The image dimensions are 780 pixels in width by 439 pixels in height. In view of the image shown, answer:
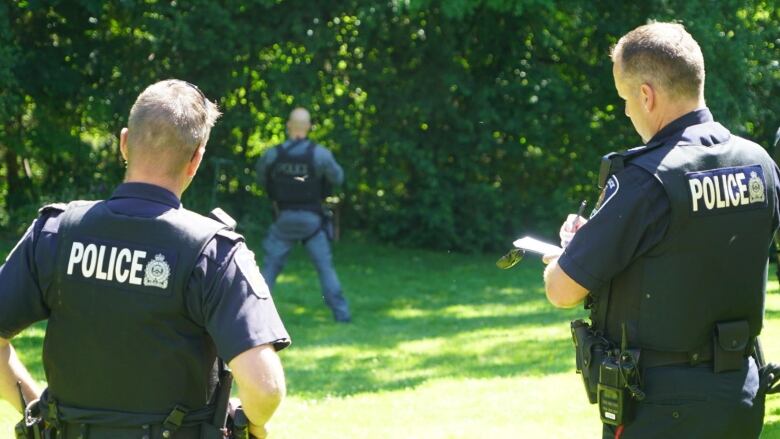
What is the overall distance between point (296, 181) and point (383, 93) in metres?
6.78

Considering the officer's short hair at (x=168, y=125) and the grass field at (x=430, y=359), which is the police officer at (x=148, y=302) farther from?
the grass field at (x=430, y=359)

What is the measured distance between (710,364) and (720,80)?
42.6 ft

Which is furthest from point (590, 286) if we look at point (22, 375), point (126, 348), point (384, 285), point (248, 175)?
point (248, 175)

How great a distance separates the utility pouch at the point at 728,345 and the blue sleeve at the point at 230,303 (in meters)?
1.40

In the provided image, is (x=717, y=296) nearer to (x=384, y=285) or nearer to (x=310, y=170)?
(x=310, y=170)

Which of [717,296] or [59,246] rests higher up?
[59,246]

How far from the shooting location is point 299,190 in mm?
11383

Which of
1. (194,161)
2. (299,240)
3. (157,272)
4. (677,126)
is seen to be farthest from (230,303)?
(299,240)

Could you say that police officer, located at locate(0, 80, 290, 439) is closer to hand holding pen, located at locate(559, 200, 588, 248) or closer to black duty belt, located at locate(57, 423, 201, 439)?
black duty belt, located at locate(57, 423, 201, 439)

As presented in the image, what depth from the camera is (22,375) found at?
11.1 feet

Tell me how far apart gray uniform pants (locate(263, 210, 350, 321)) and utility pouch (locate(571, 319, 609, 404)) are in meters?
7.74

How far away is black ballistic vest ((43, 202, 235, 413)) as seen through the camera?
3.12m

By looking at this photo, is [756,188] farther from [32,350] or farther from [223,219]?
[32,350]

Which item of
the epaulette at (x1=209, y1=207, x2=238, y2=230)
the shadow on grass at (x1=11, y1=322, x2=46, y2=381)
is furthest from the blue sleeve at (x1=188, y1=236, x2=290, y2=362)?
the shadow on grass at (x1=11, y1=322, x2=46, y2=381)
